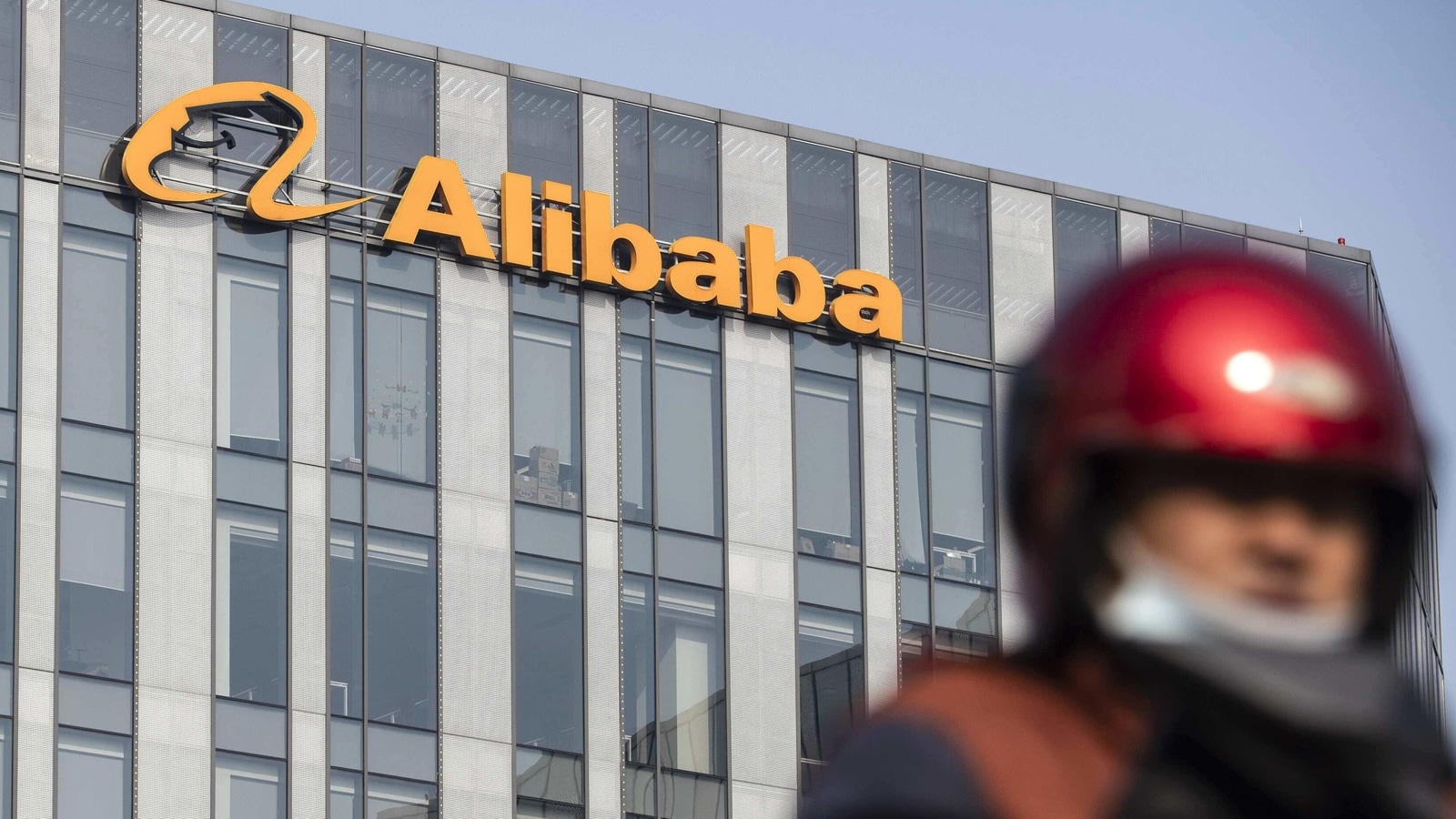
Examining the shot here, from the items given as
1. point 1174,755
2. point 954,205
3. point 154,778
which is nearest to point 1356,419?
point 1174,755

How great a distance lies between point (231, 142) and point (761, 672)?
1060cm

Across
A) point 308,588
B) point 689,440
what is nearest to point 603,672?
point 689,440

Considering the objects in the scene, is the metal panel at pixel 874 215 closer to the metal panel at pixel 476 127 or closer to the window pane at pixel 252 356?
the metal panel at pixel 476 127

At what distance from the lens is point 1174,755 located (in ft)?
5.30

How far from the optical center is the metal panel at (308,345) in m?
31.5

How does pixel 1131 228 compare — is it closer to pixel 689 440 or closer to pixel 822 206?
pixel 822 206

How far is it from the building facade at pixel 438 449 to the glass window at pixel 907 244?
60 millimetres

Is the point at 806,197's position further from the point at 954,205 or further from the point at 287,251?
the point at 287,251

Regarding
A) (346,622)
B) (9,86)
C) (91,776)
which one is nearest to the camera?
(91,776)

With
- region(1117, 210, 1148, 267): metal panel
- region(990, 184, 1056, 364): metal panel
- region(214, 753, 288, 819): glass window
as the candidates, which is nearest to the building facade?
region(214, 753, 288, 819): glass window

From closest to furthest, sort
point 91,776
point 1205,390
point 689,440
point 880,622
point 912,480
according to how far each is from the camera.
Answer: point 1205,390, point 91,776, point 689,440, point 880,622, point 912,480

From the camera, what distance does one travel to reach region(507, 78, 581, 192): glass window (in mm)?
34812

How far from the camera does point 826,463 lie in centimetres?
3616

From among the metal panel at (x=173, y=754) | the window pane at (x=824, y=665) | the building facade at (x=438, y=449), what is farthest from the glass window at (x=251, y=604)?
the window pane at (x=824, y=665)
